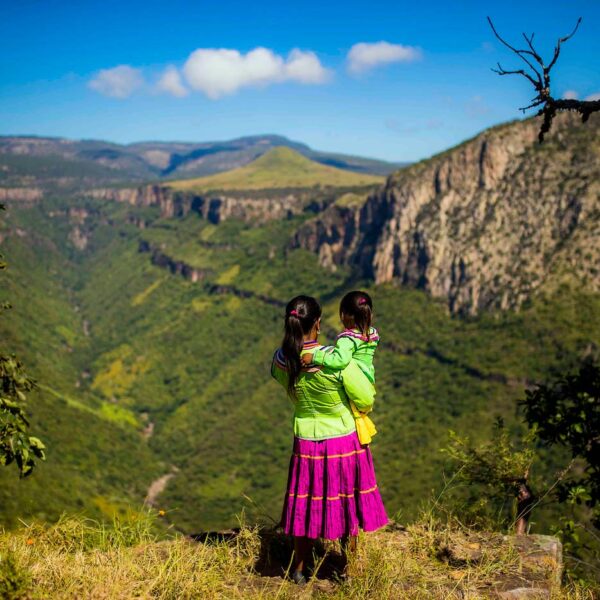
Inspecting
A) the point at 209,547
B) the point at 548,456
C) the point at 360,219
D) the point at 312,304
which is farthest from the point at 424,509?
the point at 360,219

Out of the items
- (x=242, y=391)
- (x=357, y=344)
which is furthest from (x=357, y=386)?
(x=242, y=391)

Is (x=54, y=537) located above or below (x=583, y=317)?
above

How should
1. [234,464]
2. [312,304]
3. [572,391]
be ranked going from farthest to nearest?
[234,464]
[572,391]
[312,304]

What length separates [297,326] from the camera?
732 centimetres

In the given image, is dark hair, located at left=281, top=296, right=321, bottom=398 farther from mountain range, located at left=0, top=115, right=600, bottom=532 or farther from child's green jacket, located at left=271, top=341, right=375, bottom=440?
mountain range, located at left=0, top=115, right=600, bottom=532

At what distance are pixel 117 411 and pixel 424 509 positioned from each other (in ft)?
462

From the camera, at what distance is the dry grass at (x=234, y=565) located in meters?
6.44

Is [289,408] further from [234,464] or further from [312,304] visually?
[312,304]

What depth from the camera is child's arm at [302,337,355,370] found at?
7207mm

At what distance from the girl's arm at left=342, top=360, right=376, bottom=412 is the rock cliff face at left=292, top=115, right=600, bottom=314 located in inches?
3768

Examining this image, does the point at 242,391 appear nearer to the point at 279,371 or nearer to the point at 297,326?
the point at 279,371

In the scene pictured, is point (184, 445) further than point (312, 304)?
Yes

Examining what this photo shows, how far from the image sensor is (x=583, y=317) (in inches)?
3568

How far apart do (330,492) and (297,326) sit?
2234 millimetres
